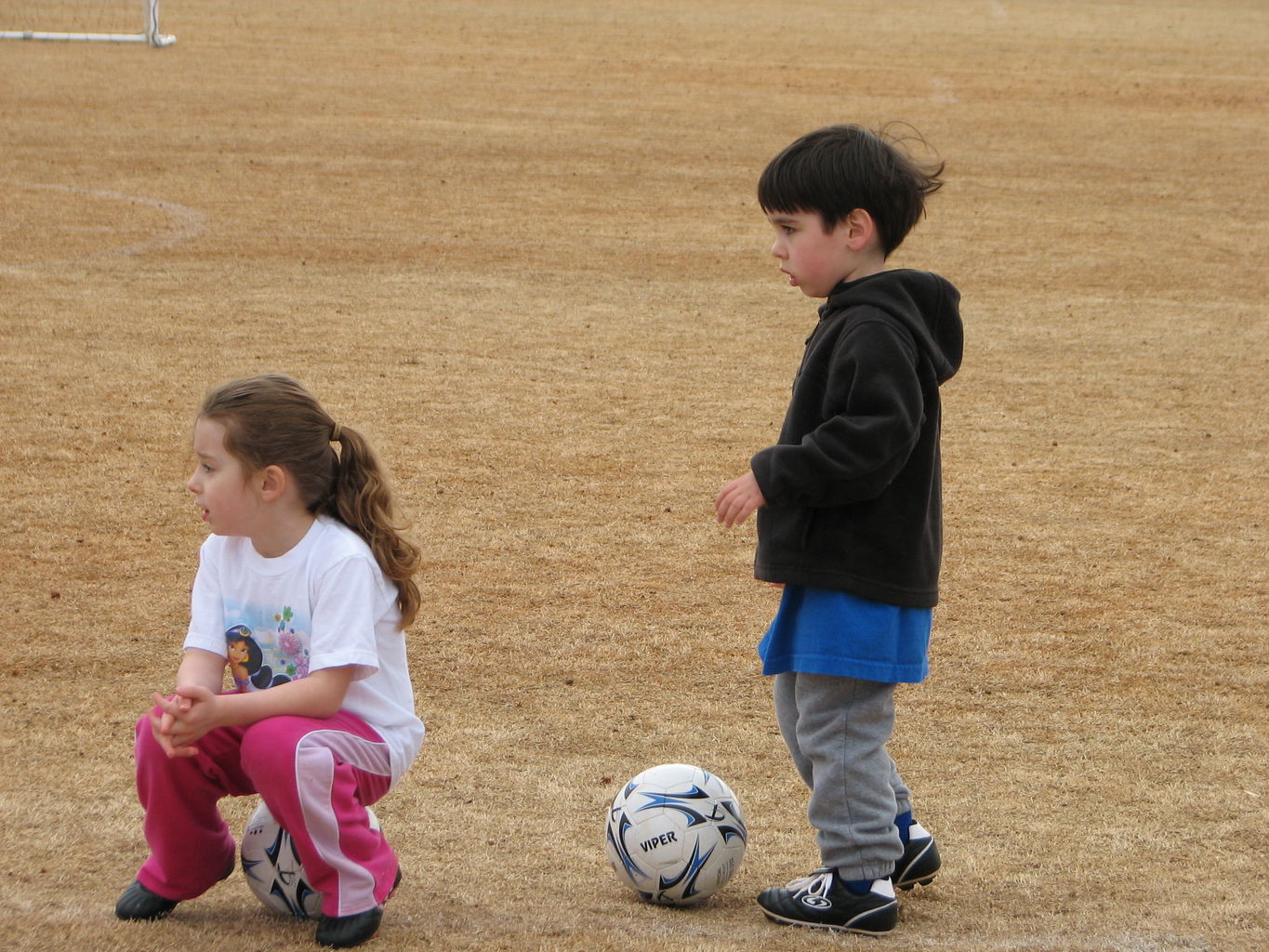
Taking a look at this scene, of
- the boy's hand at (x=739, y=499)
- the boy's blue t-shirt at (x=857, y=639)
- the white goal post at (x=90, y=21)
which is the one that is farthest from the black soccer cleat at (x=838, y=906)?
the white goal post at (x=90, y=21)

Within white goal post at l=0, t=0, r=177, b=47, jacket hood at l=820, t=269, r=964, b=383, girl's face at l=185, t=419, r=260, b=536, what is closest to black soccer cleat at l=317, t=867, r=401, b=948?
girl's face at l=185, t=419, r=260, b=536

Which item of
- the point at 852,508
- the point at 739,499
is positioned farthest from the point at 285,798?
the point at 852,508

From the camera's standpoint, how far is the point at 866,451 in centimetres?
313

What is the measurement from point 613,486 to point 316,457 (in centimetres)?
356

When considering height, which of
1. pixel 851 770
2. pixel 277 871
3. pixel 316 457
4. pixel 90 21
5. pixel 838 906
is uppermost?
pixel 90 21

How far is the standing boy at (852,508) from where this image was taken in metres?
3.20

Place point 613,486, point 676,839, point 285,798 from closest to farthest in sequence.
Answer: point 285,798
point 676,839
point 613,486

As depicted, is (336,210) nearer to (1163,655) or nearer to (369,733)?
(1163,655)

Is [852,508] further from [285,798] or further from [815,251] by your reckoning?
[285,798]

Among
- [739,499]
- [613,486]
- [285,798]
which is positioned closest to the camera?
[285,798]

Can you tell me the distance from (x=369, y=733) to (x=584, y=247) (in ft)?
29.6

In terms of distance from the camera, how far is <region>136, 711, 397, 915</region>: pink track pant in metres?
3.05

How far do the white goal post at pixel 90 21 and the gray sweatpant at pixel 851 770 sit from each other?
69.9 ft

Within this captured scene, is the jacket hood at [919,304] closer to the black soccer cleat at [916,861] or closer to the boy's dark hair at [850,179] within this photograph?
the boy's dark hair at [850,179]
